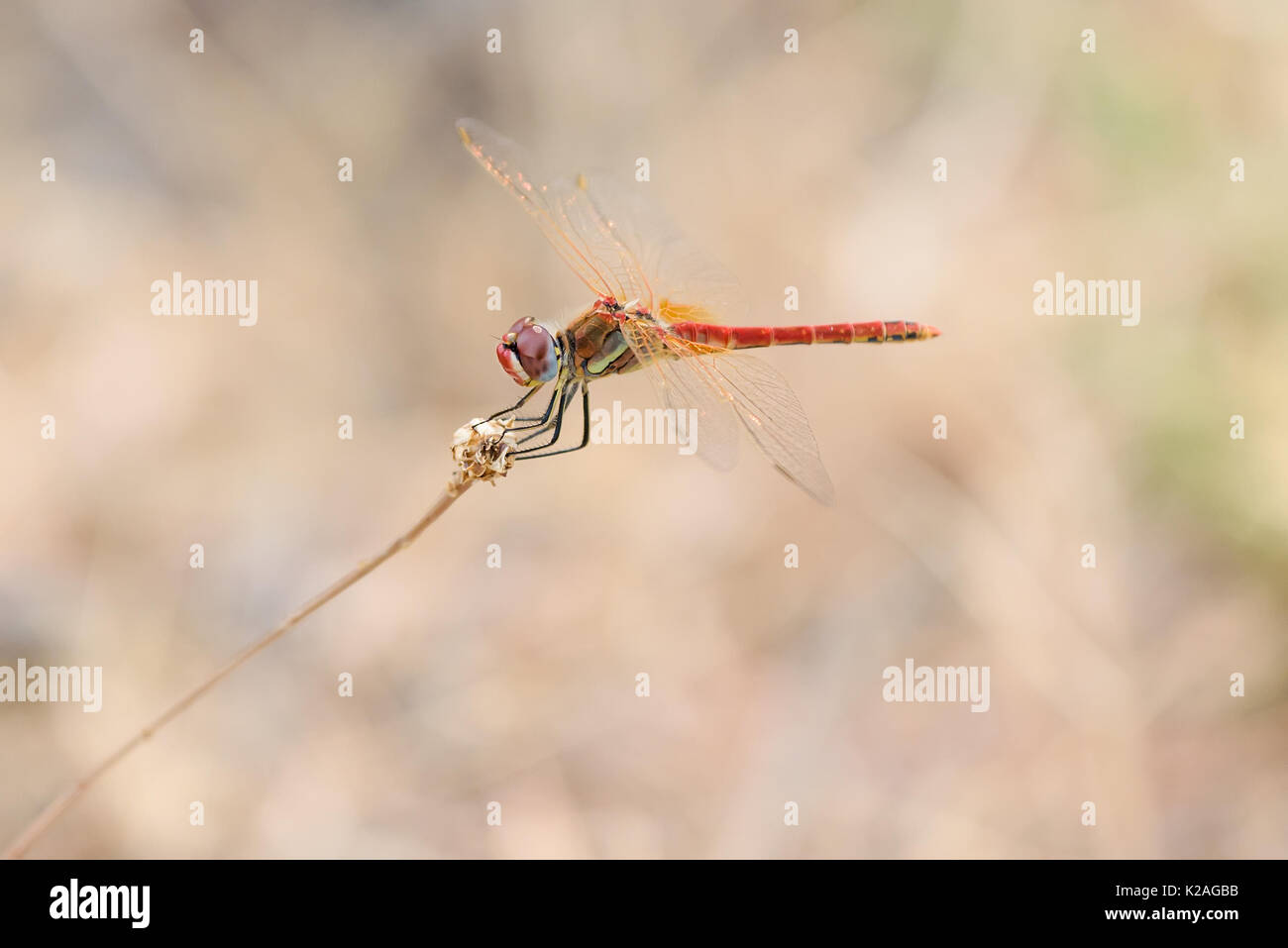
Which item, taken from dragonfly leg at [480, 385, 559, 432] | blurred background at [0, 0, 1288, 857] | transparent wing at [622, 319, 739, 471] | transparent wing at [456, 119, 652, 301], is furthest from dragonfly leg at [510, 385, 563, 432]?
blurred background at [0, 0, 1288, 857]

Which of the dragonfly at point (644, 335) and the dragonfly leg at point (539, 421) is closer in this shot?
the dragonfly leg at point (539, 421)

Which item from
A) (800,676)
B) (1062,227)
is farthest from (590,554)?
(1062,227)

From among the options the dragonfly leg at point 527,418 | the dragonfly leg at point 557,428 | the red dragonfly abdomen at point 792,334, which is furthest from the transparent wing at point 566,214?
the dragonfly leg at point 527,418

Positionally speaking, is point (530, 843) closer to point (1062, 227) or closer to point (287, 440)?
point (287, 440)

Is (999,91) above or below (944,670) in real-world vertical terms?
above

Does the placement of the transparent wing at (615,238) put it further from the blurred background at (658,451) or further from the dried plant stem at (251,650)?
the blurred background at (658,451)

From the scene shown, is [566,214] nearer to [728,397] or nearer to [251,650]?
[728,397]

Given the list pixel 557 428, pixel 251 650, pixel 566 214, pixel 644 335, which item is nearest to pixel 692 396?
pixel 644 335
